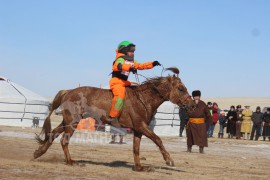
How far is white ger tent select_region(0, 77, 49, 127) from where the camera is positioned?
30.3 meters

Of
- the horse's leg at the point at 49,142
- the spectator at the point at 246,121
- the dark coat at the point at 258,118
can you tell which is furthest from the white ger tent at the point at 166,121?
the horse's leg at the point at 49,142

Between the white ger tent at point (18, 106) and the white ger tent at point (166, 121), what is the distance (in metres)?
7.13

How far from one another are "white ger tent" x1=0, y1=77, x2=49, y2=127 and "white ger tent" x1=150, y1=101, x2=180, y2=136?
7.13 meters

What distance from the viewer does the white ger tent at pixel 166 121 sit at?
29.9 metres

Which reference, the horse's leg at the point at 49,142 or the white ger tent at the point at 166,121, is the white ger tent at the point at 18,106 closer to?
the white ger tent at the point at 166,121

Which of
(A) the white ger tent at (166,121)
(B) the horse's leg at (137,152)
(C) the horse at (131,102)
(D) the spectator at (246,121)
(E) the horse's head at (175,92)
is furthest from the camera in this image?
(A) the white ger tent at (166,121)

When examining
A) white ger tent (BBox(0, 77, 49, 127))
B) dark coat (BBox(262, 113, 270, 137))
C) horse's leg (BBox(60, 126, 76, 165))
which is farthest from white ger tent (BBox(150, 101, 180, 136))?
horse's leg (BBox(60, 126, 76, 165))

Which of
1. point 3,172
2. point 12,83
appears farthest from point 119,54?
point 12,83

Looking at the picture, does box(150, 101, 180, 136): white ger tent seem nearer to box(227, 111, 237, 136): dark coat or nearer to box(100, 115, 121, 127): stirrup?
box(227, 111, 237, 136): dark coat

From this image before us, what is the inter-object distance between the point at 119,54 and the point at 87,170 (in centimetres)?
227

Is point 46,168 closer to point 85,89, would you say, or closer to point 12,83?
point 85,89

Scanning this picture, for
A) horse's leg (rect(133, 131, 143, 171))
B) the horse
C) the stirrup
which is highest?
the horse

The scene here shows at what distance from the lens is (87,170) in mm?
8898

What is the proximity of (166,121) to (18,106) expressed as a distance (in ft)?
28.4
